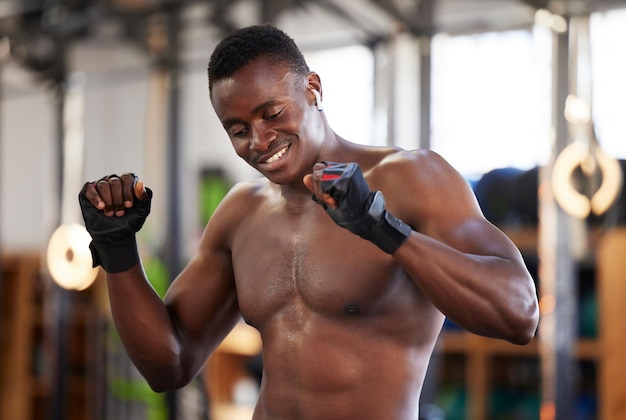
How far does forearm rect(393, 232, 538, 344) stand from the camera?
4.61 feet

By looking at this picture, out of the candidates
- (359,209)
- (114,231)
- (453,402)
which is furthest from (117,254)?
(453,402)

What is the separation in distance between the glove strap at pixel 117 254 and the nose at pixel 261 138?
360mm

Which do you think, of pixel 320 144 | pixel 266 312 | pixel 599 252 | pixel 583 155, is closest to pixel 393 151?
pixel 320 144

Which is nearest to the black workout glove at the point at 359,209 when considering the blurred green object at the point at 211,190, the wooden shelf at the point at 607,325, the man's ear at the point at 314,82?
the man's ear at the point at 314,82

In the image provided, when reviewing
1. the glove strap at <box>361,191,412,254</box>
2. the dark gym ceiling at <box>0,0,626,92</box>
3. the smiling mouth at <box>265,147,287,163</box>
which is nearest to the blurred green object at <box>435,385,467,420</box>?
the dark gym ceiling at <box>0,0,626,92</box>

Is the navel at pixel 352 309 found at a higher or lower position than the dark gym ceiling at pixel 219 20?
lower

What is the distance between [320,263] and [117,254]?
1.36 ft

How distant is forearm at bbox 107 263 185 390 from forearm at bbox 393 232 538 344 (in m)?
0.63

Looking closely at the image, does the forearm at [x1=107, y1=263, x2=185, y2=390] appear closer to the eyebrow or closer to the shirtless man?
the shirtless man

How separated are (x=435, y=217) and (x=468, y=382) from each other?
15.3ft

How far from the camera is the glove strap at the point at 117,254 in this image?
1.77 metres

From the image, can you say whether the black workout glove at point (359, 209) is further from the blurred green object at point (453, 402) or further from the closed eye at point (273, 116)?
the blurred green object at point (453, 402)

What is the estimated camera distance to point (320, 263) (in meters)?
1.70

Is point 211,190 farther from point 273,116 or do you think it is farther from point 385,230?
point 385,230
